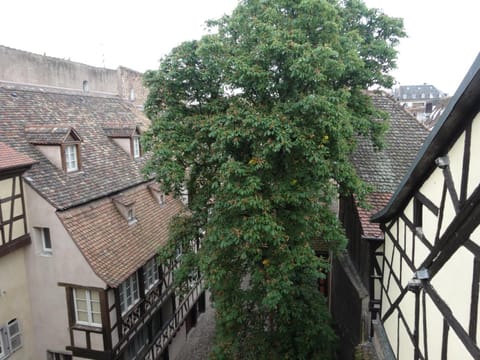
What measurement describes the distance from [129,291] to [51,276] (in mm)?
2681

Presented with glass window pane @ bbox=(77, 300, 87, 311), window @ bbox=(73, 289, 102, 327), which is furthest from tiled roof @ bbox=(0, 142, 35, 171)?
glass window pane @ bbox=(77, 300, 87, 311)

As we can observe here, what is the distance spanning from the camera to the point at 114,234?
1271 cm

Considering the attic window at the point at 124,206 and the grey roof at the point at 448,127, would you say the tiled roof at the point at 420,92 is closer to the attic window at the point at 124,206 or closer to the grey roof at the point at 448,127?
the attic window at the point at 124,206

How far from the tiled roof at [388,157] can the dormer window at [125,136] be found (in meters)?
9.83

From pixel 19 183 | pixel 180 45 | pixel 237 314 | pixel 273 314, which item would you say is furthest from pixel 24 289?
pixel 180 45

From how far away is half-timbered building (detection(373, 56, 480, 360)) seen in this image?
14.3 feet

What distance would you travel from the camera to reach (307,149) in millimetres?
8211

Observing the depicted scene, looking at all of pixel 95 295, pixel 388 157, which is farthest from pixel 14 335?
pixel 388 157

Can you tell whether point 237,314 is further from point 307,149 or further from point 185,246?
point 307,149

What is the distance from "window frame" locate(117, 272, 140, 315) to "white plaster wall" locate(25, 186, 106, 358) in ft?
4.75

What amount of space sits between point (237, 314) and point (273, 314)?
1.31 m

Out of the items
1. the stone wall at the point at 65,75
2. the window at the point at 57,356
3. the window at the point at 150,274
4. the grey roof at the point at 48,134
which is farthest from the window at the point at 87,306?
the stone wall at the point at 65,75

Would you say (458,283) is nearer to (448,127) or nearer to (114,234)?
(448,127)

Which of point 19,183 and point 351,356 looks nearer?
point 19,183
